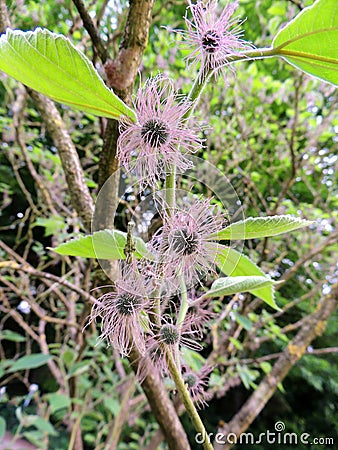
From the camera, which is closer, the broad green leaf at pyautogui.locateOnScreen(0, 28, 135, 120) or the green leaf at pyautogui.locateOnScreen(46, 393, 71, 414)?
the broad green leaf at pyautogui.locateOnScreen(0, 28, 135, 120)

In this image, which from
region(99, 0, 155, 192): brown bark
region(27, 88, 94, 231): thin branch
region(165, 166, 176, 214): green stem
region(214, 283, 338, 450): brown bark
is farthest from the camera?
region(214, 283, 338, 450): brown bark

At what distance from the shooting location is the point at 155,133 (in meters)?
0.16

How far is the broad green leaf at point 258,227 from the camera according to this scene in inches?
7.1

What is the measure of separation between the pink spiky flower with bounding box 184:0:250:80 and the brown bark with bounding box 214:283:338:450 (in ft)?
2.21

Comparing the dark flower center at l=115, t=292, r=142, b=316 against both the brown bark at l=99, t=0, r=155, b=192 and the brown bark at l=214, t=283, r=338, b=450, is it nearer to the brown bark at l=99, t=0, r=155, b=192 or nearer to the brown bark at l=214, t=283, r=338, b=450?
the brown bark at l=99, t=0, r=155, b=192

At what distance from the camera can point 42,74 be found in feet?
0.56

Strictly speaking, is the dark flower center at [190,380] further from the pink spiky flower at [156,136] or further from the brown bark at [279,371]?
the brown bark at [279,371]

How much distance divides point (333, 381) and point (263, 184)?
1.25 metres

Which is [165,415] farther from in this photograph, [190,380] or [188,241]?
[188,241]

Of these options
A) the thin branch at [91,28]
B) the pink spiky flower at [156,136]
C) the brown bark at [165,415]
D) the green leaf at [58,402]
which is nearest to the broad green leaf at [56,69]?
the pink spiky flower at [156,136]

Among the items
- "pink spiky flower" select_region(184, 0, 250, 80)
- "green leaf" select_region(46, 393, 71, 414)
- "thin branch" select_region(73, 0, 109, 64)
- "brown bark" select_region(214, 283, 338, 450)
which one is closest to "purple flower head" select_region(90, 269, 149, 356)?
"pink spiky flower" select_region(184, 0, 250, 80)

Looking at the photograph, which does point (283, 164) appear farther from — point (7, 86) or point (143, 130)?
point (143, 130)

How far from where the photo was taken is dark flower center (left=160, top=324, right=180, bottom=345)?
6.9 inches

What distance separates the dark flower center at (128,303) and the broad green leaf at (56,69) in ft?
0.27
